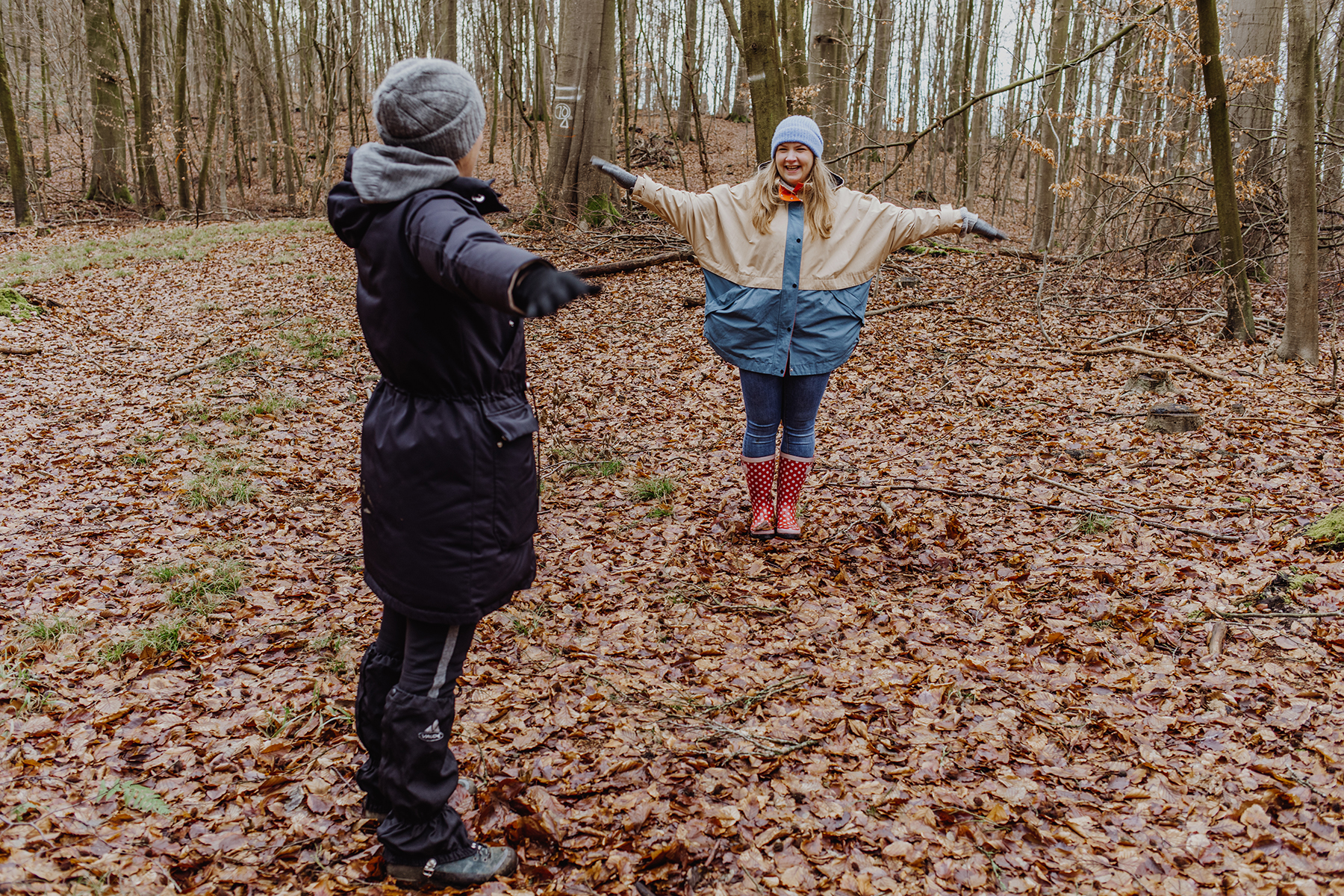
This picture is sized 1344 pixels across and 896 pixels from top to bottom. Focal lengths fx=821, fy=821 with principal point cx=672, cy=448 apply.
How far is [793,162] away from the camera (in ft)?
13.2

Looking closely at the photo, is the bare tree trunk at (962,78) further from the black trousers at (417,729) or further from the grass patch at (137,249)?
the black trousers at (417,729)

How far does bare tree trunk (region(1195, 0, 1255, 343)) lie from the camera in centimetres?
668

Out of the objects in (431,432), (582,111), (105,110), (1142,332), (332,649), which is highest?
(105,110)

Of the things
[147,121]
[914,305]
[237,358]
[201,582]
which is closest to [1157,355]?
[914,305]

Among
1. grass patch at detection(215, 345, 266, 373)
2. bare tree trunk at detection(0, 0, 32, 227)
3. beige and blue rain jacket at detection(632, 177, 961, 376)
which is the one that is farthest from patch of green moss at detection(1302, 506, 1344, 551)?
bare tree trunk at detection(0, 0, 32, 227)

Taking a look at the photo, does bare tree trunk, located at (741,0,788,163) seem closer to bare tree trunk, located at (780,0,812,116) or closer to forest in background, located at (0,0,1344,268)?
forest in background, located at (0,0,1344,268)

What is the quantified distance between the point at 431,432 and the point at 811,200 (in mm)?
A: 2740

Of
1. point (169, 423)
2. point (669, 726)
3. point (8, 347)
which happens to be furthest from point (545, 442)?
point (8, 347)

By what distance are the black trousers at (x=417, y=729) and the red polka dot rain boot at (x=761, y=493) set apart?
266cm

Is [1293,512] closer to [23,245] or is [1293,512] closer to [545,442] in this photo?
[545,442]

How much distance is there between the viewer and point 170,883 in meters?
2.38

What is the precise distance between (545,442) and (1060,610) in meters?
3.96

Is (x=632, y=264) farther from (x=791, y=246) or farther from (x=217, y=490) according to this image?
(x=791, y=246)

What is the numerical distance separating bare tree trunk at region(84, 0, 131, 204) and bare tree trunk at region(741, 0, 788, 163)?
52.3 feet
